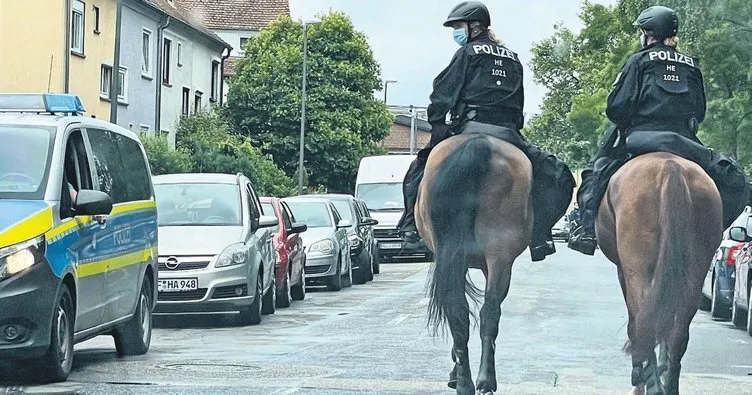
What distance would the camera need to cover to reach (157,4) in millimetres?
53719

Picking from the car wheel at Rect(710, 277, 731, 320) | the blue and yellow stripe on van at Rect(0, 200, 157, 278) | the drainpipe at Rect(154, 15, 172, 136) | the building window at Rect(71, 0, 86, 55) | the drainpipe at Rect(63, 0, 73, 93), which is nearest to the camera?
the blue and yellow stripe on van at Rect(0, 200, 157, 278)

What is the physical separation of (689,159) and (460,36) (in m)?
1.81

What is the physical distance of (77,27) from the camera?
44.4 m

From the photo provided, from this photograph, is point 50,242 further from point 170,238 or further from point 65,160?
point 170,238

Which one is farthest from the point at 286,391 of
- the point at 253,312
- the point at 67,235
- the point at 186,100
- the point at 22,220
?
the point at 186,100

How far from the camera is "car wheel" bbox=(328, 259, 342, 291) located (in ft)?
83.9

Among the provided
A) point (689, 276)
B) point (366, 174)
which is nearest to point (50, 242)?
point (689, 276)

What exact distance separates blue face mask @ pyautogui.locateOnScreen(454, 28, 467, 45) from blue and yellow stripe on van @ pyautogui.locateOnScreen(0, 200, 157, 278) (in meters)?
3.06

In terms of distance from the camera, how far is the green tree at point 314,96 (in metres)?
61.8

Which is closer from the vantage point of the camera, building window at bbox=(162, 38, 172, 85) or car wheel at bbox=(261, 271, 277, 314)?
car wheel at bbox=(261, 271, 277, 314)

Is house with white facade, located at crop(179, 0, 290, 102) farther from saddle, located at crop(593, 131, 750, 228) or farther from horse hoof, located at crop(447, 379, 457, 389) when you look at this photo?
horse hoof, located at crop(447, 379, 457, 389)

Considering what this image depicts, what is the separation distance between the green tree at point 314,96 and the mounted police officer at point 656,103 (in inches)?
2011

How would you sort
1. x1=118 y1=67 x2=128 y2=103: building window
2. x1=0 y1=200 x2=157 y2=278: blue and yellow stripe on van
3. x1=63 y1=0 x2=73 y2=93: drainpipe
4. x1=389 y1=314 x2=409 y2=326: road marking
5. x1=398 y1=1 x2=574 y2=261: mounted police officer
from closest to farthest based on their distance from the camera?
x1=398 y1=1 x2=574 y2=261: mounted police officer < x1=0 y1=200 x2=157 y2=278: blue and yellow stripe on van < x1=389 y1=314 x2=409 y2=326: road marking < x1=63 y1=0 x2=73 y2=93: drainpipe < x1=118 y1=67 x2=128 y2=103: building window

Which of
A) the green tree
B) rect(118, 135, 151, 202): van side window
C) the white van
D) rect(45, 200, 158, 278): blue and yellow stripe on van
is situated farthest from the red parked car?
the green tree
